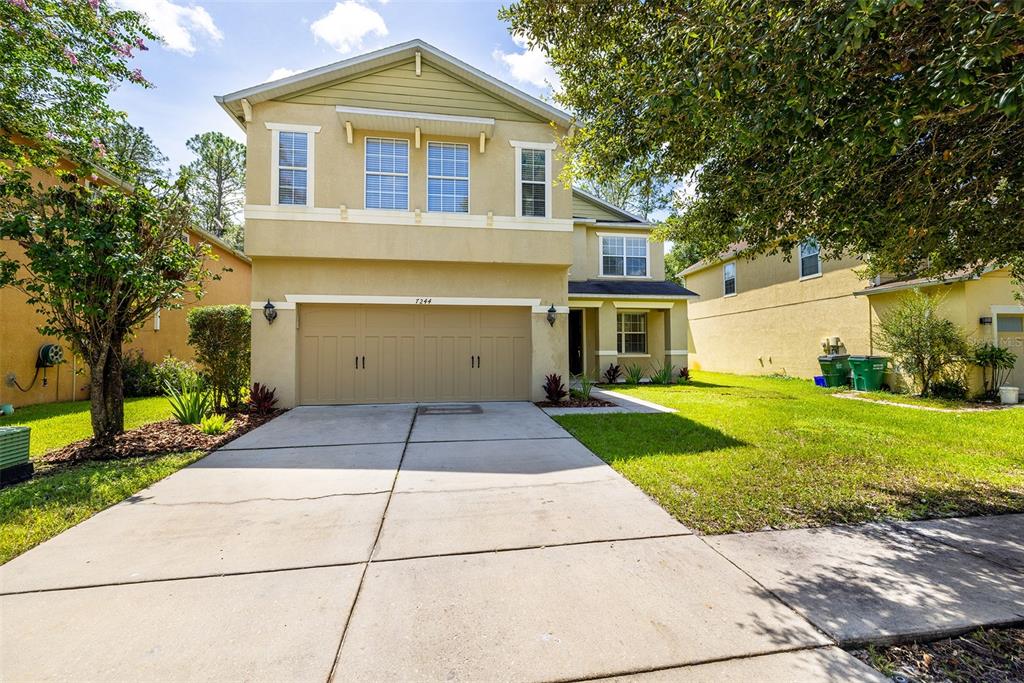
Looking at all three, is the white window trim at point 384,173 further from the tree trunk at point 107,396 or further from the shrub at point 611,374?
the shrub at point 611,374

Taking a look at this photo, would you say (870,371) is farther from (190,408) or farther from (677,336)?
(190,408)

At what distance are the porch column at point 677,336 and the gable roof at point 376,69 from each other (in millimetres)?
8816

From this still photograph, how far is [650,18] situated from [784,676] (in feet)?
17.3

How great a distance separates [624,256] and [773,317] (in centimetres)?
682

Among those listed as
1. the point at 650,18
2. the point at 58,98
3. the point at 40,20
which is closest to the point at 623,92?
the point at 650,18

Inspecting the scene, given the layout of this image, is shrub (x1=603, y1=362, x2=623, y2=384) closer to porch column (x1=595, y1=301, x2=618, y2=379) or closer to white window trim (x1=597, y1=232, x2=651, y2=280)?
porch column (x1=595, y1=301, x2=618, y2=379)

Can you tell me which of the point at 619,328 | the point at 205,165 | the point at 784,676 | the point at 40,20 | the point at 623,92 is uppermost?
the point at 205,165

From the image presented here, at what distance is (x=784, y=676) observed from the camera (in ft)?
6.57

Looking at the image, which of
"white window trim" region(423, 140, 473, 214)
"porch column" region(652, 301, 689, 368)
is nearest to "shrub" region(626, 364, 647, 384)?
"porch column" region(652, 301, 689, 368)

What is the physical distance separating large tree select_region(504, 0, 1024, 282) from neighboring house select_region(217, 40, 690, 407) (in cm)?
466

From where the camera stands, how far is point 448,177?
970cm

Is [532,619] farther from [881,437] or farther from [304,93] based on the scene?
[304,93]

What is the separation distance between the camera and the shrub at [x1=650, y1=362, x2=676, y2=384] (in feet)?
49.3

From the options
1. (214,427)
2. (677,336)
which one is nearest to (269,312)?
(214,427)
